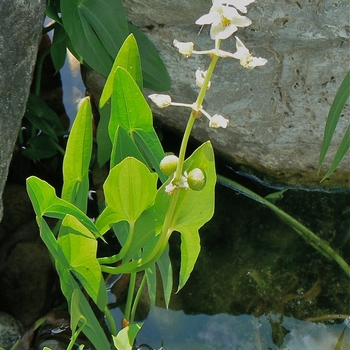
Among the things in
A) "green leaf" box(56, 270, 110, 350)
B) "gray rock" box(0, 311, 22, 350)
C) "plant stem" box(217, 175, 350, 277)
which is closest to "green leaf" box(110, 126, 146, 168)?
"green leaf" box(56, 270, 110, 350)

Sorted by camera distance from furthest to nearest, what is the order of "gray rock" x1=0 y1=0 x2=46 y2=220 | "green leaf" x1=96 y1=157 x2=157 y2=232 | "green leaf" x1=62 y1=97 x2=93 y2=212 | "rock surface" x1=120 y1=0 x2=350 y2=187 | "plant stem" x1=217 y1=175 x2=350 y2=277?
"plant stem" x1=217 y1=175 x2=350 y2=277 < "rock surface" x1=120 y1=0 x2=350 y2=187 < "gray rock" x1=0 y1=0 x2=46 y2=220 < "green leaf" x1=62 y1=97 x2=93 y2=212 < "green leaf" x1=96 y1=157 x2=157 y2=232

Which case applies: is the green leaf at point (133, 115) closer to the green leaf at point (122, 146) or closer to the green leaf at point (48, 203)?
the green leaf at point (122, 146)

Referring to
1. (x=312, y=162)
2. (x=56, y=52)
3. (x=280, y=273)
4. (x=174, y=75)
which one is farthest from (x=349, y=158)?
(x=56, y=52)

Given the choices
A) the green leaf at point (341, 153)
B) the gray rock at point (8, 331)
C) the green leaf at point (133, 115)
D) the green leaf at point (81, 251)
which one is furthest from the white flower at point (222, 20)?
the gray rock at point (8, 331)

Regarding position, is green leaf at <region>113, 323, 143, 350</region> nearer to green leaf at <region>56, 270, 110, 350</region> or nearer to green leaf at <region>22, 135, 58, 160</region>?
green leaf at <region>56, 270, 110, 350</region>

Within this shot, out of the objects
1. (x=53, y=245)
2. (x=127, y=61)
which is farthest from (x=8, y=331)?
(x=127, y=61)

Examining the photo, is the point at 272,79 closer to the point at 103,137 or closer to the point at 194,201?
the point at 103,137

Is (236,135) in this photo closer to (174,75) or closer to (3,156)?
(174,75)
